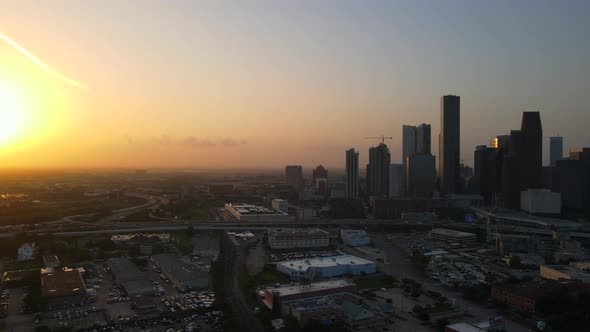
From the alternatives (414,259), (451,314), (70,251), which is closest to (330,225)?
(414,259)

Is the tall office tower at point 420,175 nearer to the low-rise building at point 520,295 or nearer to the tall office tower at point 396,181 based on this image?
the tall office tower at point 396,181

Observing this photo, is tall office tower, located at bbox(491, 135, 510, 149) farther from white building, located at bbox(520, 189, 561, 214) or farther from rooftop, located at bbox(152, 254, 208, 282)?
rooftop, located at bbox(152, 254, 208, 282)

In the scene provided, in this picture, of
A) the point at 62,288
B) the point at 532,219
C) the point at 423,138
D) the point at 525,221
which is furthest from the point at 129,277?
the point at 423,138

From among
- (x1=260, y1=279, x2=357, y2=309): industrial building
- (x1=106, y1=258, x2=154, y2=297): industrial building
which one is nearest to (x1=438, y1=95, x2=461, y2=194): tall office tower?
(x1=260, y1=279, x2=357, y2=309): industrial building

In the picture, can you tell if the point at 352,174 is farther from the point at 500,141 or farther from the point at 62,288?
the point at 62,288

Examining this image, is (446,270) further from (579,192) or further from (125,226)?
(579,192)

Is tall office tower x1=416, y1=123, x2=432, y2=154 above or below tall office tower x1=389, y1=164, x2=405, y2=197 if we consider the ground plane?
above

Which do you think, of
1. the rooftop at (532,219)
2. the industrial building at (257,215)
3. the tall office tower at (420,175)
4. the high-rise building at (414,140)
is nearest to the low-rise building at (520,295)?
the rooftop at (532,219)
